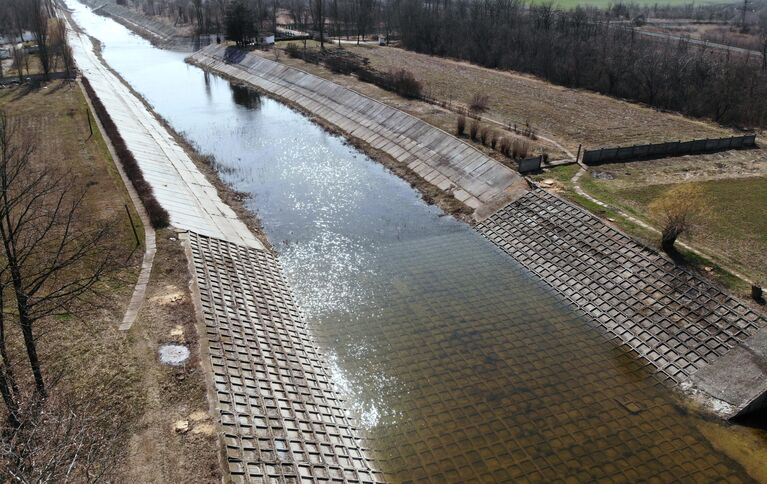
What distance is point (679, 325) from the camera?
2647 centimetres

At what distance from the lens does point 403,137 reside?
56.1 meters

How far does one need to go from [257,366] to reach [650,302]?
69.3 feet

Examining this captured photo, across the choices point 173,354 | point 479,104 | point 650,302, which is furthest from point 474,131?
point 173,354

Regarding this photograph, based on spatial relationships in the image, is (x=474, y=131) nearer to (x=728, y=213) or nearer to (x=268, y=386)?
(x=728, y=213)

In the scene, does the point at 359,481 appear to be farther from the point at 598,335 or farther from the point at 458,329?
the point at 598,335

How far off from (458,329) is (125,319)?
1703cm

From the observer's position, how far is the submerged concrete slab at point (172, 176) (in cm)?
3609

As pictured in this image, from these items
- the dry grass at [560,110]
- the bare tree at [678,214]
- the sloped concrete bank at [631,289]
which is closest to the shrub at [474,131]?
the sloped concrete bank at [631,289]

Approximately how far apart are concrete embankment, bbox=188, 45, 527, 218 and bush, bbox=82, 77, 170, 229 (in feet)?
76.9

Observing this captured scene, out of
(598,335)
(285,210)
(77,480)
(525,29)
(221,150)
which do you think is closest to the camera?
(77,480)

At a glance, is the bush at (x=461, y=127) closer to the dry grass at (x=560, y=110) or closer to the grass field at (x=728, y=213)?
the dry grass at (x=560, y=110)

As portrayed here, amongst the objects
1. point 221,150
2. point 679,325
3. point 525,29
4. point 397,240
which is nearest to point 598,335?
→ point 679,325

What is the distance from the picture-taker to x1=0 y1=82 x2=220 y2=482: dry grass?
59.2 feet

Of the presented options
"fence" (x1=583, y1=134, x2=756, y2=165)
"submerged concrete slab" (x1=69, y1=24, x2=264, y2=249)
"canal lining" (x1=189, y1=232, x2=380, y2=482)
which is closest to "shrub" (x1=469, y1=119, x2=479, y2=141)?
"fence" (x1=583, y1=134, x2=756, y2=165)
